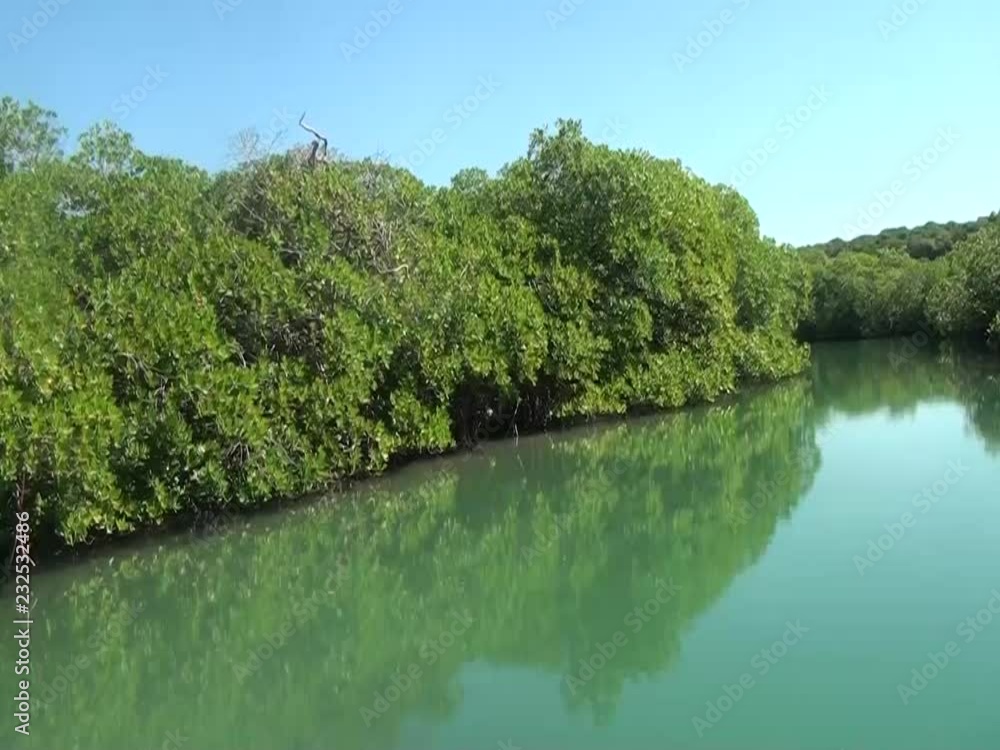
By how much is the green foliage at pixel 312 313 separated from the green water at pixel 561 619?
1231 millimetres

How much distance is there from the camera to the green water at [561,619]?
6.11m

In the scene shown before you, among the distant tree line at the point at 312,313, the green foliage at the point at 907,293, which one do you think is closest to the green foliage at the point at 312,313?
the distant tree line at the point at 312,313

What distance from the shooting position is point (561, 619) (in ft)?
27.0

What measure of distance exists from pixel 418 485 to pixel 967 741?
10.8 m

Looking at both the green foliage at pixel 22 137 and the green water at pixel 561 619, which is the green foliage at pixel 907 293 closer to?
the green water at pixel 561 619

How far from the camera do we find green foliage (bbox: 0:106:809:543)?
11008mm

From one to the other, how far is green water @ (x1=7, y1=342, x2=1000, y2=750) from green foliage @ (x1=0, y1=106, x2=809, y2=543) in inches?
48.5

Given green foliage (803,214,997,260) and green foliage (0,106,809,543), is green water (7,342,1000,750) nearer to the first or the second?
green foliage (0,106,809,543)

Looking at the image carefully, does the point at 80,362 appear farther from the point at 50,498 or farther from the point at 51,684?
the point at 51,684

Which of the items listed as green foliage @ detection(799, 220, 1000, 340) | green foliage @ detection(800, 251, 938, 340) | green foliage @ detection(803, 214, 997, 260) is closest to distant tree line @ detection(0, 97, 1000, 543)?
green foliage @ detection(799, 220, 1000, 340)

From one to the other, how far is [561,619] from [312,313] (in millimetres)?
7465

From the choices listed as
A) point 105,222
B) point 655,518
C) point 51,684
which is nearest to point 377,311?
point 105,222

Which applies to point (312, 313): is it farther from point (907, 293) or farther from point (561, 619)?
point (907, 293)

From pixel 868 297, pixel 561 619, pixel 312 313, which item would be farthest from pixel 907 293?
pixel 561 619
